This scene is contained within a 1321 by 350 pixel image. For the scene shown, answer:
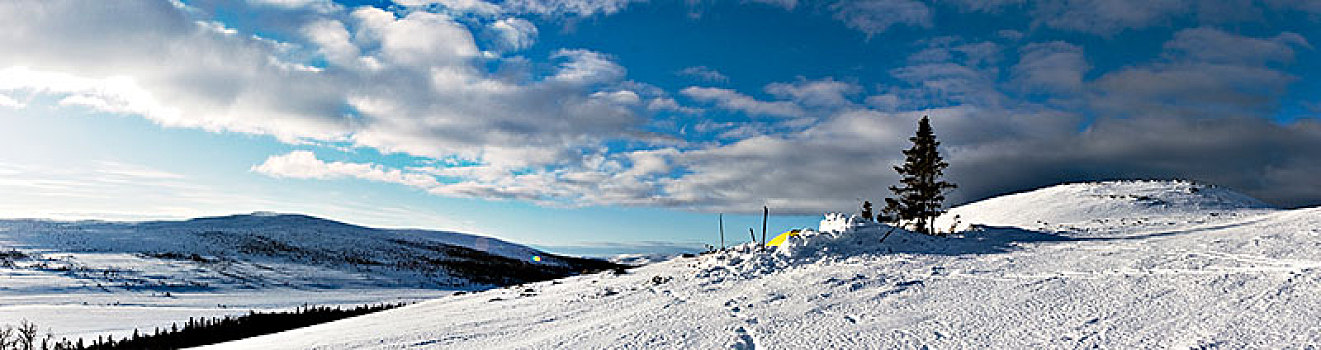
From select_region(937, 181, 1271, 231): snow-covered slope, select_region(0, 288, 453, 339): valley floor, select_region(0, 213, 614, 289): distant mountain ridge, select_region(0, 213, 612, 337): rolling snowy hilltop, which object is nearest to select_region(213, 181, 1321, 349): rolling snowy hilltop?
select_region(0, 213, 612, 337): rolling snowy hilltop

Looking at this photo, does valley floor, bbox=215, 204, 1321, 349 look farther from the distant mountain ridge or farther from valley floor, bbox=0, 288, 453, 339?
the distant mountain ridge

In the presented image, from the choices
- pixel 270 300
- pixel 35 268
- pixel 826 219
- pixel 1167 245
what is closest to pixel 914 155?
pixel 826 219

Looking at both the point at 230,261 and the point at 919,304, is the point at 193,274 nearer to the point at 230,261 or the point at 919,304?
the point at 230,261

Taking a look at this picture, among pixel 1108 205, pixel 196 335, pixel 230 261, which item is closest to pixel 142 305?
pixel 196 335

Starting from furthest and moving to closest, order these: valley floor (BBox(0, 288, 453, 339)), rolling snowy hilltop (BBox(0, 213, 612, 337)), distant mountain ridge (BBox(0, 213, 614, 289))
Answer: distant mountain ridge (BBox(0, 213, 614, 289)), rolling snowy hilltop (BBox(0, 213, 612, 337)), valley floor (BBox(0, 288, 453, 339))

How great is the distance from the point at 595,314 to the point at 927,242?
8706 mm

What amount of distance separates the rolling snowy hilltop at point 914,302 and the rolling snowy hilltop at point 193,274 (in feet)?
33.0

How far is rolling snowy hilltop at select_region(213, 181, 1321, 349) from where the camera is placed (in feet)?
21.7

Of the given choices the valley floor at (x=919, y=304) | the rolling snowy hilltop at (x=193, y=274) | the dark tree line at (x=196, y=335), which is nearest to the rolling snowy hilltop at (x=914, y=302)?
the valley floor at (x=919, y=304)

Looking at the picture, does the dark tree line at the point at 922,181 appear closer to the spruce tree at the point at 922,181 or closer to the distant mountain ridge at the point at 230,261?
the spruce tree at the point at 922,181

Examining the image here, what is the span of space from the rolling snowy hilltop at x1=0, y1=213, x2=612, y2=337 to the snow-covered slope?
79.0 feet

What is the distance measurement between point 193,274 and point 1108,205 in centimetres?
5124

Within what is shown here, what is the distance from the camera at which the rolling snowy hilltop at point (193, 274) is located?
25.6 m

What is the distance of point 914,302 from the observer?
27.5 ft
